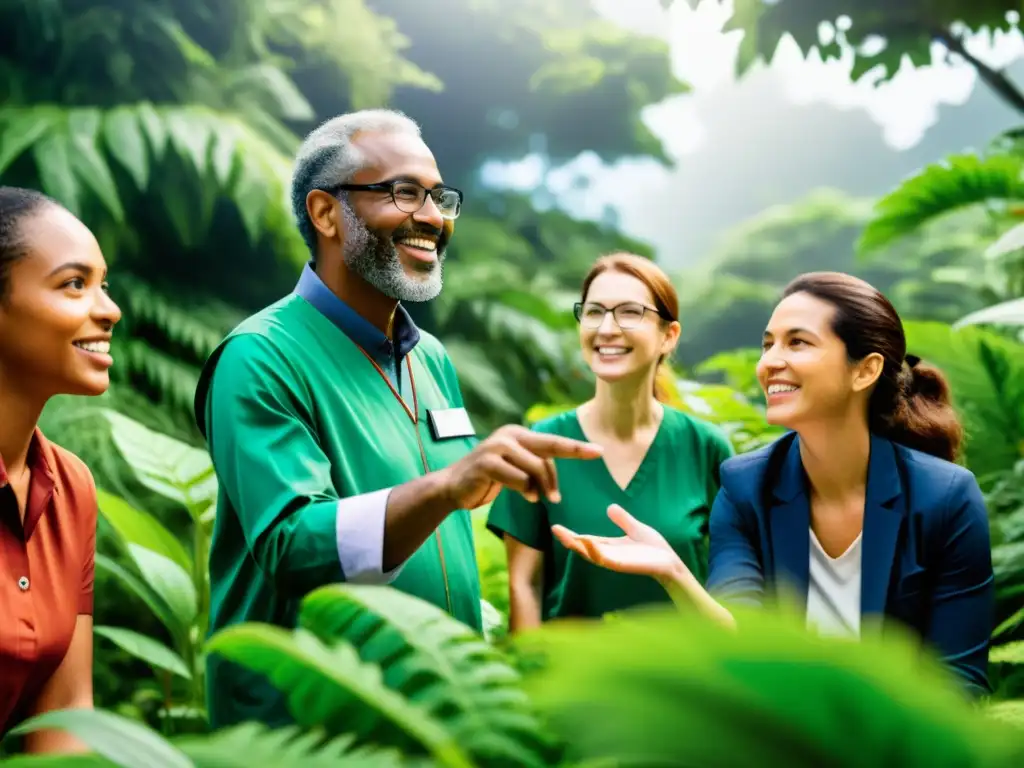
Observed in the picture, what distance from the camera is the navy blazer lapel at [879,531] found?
52.7 inches

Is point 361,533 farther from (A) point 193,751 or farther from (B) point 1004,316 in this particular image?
(B) point 1004,316

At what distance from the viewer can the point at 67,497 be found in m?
1.23

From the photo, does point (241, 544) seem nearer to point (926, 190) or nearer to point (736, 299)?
point (926, 190)

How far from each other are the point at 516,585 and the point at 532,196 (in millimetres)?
7362

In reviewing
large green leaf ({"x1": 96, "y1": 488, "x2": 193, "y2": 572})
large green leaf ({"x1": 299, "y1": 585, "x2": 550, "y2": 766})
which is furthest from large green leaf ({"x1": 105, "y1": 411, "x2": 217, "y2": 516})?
large green leaf ({"x1": 299, "y1": 585, "x2": 550, "y2": 766})

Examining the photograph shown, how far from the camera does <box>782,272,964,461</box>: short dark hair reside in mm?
1457

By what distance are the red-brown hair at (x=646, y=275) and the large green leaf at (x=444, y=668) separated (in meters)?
1.24

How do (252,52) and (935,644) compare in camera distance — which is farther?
(252,52)

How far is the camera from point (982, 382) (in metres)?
2.58

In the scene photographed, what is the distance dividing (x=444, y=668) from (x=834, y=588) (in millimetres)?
903

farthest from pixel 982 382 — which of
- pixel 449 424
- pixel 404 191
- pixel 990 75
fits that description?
pixel 404 191

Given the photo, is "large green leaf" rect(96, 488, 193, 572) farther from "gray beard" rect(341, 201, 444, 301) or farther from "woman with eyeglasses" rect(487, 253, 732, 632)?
"gray beard" rect(341, 201, 444, 301)

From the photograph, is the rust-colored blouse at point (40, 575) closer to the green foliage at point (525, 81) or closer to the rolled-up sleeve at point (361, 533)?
the rolled-up sleeve at point (361, 533)

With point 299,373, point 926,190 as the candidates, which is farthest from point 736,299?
point 299,373
